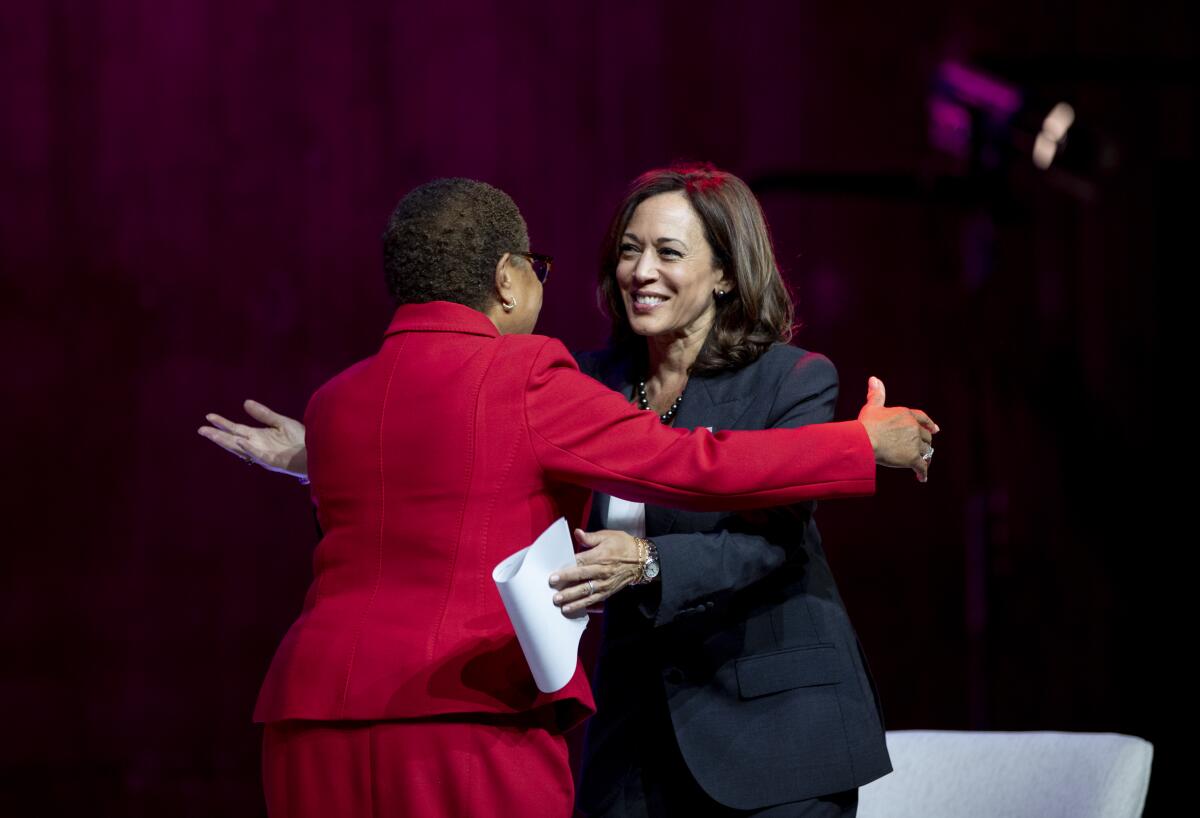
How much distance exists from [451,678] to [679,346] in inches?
31.8

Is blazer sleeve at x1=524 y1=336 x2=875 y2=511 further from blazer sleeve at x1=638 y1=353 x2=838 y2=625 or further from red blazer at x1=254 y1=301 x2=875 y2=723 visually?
blazer sleeve at x1=638 y1=353 x2=838 y2=625

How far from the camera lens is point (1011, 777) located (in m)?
2.31

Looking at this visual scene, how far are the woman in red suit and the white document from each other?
77mm

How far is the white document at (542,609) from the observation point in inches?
56.8

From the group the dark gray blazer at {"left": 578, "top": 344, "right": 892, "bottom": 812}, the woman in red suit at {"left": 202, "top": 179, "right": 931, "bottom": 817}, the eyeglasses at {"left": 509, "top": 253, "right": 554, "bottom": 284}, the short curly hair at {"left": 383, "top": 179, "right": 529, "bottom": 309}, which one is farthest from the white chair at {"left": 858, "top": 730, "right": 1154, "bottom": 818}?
the short curly hair at {"left": 383, "top": 179, "right": 529, "bottom": 309}

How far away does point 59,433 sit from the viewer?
137 inches

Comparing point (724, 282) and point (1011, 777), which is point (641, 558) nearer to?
point (724, 282)

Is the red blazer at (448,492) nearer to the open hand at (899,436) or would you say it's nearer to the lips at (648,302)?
the open hand at (899,436)

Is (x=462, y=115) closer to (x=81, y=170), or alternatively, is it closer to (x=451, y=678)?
(x=81, y=170)

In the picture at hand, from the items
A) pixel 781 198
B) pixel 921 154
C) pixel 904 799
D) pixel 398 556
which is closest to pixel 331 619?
pixel 398 556

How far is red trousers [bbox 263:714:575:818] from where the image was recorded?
59.6 inches


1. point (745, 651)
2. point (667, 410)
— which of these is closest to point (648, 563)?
point (745, 651)

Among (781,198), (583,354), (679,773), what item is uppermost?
(781,198)

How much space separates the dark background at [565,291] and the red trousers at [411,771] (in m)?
2.17
